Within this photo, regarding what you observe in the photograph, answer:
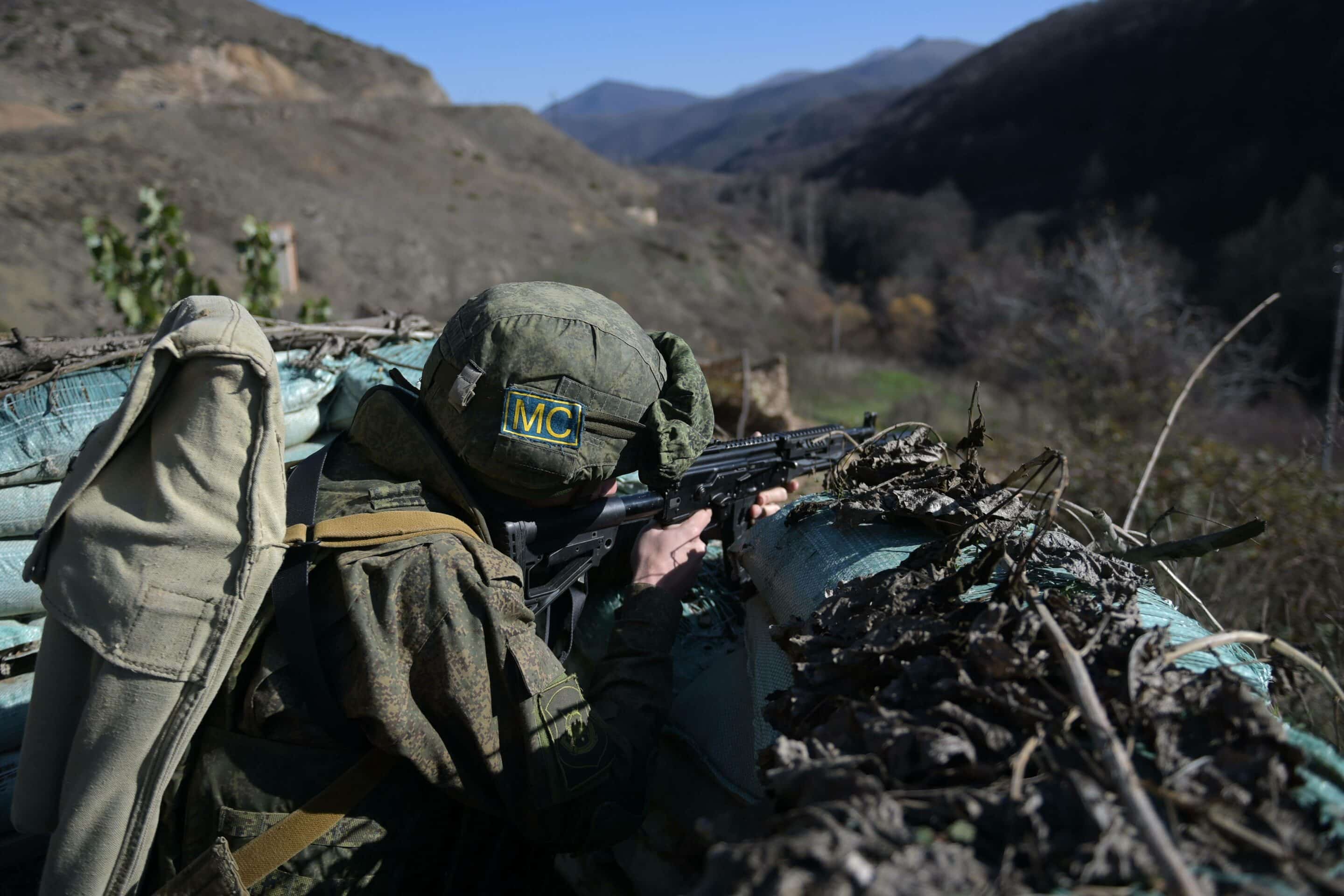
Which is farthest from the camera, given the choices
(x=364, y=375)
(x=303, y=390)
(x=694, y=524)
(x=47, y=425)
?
(x=364, y=375)

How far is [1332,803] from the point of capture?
1018mm

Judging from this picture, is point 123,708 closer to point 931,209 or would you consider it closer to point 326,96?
point 326,96

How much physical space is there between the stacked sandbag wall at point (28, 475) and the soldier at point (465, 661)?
0.47 meters

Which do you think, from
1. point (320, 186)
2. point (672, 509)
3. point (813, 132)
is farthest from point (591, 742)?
point (813, 132)

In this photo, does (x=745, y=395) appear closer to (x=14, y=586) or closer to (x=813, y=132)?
(x=14, y=586)

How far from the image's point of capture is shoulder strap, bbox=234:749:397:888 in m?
1.57

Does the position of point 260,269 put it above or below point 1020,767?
above

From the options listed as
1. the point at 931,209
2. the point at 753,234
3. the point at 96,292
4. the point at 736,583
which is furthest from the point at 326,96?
the point at 736,583

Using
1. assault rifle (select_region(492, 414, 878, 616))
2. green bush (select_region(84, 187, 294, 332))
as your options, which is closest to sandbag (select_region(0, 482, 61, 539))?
assault rifle (select_region(492, 414, 878, 616))

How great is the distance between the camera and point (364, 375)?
3.34 metres

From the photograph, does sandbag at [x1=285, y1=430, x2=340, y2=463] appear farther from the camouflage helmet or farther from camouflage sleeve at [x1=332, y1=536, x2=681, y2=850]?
camouflage sleeve at [x1=332, y1=536, x2=681, y2=850]

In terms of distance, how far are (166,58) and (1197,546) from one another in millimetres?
41454

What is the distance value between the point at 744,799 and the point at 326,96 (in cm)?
4556

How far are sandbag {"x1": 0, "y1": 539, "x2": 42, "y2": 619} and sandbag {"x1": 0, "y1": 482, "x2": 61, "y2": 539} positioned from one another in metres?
0.05
